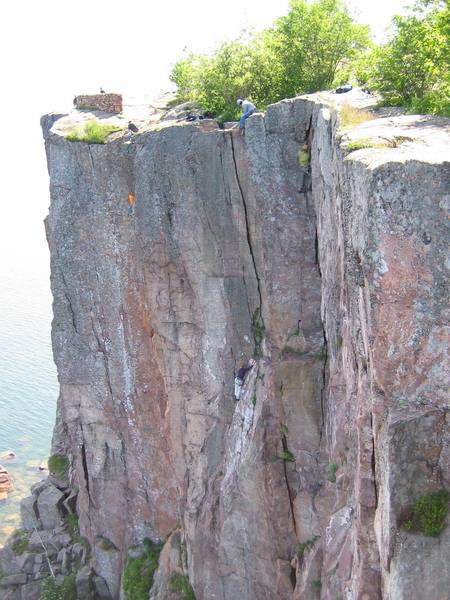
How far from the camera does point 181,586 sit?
24.1 metres

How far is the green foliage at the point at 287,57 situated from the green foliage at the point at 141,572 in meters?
19.0

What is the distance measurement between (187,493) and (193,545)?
2147mm

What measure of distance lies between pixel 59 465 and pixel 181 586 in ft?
42.0

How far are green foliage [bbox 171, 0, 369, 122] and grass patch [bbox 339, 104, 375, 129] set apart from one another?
307 inches

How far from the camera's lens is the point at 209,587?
75.8 feet

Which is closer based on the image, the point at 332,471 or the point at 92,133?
the point at 332,471

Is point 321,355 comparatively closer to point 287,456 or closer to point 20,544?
point 287,456

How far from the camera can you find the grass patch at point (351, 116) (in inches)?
535

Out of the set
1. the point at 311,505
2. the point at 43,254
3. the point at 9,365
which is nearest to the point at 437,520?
the point at 311,505

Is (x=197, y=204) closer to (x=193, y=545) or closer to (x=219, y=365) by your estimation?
(x=219, y=365)

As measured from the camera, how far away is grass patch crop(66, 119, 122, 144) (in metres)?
23.8

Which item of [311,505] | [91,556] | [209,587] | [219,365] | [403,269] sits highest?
[403,269]

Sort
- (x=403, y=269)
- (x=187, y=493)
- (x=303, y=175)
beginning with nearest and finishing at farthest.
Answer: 1. (x=403, y=269)
2. (x=303, y=175)
3. (x=187, y=493)

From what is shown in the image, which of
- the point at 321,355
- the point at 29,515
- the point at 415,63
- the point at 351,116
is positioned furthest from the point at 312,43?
the point at 29,515
